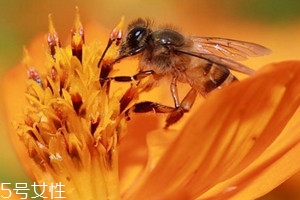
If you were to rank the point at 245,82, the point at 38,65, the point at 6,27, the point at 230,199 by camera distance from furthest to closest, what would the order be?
the point at 6,27
the point at 38,65
the point at 230,199
the point at 245,82

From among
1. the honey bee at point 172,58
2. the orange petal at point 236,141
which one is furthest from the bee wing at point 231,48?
the orange petal at point 236,141

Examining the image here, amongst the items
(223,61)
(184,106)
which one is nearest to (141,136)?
(184,106)

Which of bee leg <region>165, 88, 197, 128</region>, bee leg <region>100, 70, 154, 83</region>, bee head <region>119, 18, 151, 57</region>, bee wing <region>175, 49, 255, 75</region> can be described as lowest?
bee leg <region>165, 88, 197, 128</region>

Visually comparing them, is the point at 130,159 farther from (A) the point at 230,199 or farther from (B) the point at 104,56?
(A) the point at 230,199

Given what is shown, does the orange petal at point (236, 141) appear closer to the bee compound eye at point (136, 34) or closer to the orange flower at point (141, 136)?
the orange flower at point (141, 136)

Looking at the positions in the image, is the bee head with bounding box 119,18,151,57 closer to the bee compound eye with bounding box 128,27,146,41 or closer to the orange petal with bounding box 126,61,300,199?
the bee compound eye with bounding box 128,27,146,41

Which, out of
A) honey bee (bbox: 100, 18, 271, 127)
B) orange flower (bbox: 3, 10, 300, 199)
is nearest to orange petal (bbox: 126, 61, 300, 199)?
orange flower (bbox: 3, 10, 300, 199)

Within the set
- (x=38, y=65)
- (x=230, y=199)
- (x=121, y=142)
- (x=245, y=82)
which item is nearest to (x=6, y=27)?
(x=38, y=65)
